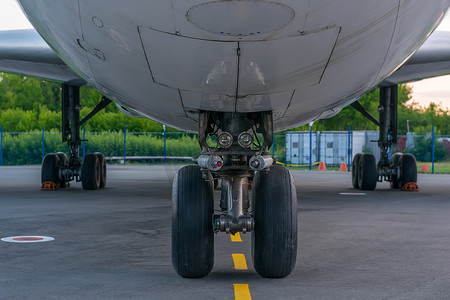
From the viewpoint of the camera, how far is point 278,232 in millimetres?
4453

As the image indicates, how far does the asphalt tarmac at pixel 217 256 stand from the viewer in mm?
4285

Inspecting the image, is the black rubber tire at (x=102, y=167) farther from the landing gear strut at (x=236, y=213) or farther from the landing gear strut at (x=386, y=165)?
the landing gear strut at (x=236, y=213)

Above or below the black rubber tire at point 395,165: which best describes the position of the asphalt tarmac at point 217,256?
below

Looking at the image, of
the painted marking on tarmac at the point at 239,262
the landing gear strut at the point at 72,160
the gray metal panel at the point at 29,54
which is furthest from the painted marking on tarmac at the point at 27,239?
the landing gear strut at the point at 72,160

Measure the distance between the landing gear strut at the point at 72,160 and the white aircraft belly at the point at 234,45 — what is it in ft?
28.1

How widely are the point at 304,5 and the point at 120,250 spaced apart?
3893 mm

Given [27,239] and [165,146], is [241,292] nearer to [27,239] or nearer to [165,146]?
[27,239]

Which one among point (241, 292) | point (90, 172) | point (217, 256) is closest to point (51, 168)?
point (90, 172)

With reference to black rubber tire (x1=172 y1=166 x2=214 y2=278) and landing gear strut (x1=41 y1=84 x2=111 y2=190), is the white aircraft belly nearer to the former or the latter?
black rubber tire (x1=172 y1=166 x2=214 y2=278)

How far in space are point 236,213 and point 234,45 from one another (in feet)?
5.86

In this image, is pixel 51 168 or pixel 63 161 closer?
pixel 51 168

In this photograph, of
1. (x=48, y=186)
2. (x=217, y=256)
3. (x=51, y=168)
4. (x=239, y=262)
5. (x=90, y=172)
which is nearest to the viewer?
(x=239, y=262)

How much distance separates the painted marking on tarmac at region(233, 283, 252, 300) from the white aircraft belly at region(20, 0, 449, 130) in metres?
1.28

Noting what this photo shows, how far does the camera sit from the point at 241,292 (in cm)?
419
